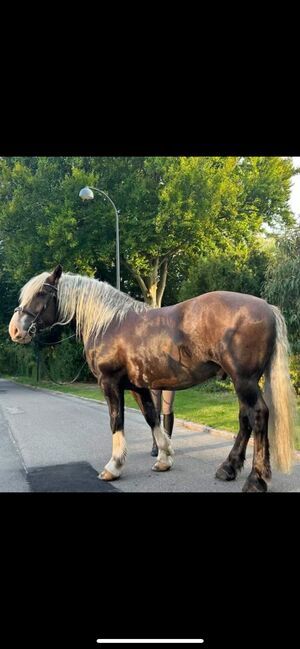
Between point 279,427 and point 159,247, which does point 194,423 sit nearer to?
point 279,427

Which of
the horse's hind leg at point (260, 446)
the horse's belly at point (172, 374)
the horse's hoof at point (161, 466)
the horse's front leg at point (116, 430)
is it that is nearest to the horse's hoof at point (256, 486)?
the horse's hind leg at point (260, 446)

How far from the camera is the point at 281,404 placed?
4.09 m

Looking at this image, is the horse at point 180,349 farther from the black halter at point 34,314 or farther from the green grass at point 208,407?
the green grass at point 208,407

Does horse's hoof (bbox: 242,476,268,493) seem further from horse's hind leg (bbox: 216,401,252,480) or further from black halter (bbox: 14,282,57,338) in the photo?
black halter (bbox: 14,282,57,338)

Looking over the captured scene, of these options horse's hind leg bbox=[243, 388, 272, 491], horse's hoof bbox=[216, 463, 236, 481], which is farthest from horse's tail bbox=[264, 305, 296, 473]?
horse's hoof bbox=[216, 463, 236, 481]

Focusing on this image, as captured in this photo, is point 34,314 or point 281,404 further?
point 34,314

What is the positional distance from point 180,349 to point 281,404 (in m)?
1.05

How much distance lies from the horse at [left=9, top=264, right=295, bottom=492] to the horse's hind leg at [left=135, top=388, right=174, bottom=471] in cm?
1

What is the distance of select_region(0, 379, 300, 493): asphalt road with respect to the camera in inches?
181

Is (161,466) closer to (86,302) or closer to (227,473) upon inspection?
(227,473)

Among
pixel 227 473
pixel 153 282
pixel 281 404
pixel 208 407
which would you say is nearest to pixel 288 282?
pixel 208 407

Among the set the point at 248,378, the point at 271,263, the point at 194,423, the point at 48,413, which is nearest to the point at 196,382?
the point at 248,378

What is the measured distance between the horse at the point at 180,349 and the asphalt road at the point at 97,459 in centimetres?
26

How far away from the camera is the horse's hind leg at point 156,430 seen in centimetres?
504
